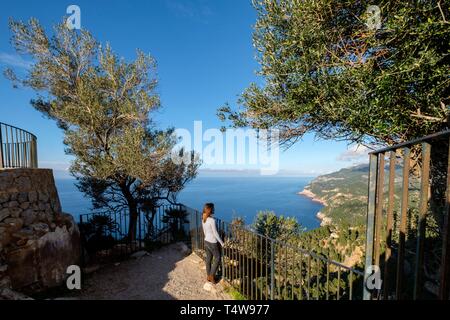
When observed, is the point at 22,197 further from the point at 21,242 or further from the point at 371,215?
the point at 371,215

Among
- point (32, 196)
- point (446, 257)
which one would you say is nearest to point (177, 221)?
point (32, 196)

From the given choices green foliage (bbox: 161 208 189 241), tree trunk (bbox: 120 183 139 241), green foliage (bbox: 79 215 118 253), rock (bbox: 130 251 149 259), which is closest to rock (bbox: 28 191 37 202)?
green foliage (bbox: 79 215 118 253)

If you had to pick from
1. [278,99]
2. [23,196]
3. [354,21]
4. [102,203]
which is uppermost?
[354,21]

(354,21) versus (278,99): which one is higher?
(354,21)

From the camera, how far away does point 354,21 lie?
6.12m

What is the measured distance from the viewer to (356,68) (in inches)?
219

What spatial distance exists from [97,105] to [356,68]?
9830 mm

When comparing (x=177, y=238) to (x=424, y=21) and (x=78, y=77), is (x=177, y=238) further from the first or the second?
(x=424, y=21)

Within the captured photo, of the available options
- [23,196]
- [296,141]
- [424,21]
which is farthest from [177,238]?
[424,21]

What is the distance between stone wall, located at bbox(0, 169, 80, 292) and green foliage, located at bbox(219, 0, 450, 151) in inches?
Result: 302

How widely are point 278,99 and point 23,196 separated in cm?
864
